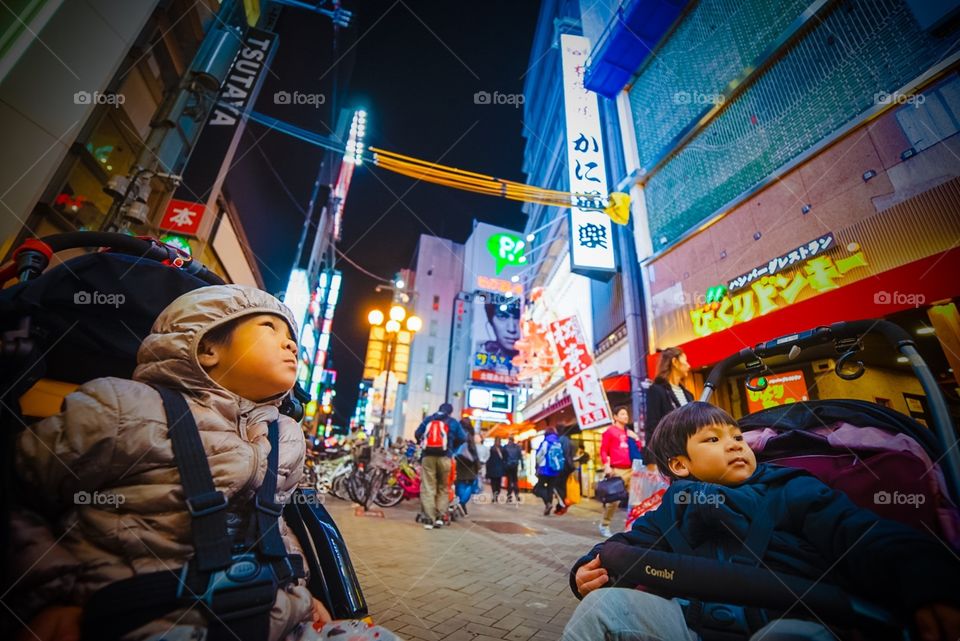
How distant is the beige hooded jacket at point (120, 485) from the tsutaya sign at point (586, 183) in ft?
37.1

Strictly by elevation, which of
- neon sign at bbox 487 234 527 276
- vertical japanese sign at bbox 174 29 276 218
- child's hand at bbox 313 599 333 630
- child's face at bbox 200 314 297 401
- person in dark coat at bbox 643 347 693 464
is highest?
neon sign at bbox 487 234 527 276

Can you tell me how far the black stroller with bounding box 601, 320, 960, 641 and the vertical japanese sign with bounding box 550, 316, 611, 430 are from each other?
7.98 m

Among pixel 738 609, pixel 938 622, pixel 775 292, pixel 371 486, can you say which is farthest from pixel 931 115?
pixel 371 486

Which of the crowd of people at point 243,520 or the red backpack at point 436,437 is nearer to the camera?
the crowd of people at point 243,520

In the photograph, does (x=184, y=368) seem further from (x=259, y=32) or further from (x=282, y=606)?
(x=259, y=32)

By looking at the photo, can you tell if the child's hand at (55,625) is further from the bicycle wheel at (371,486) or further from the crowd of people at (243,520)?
the bicycle wheel at (371,486)

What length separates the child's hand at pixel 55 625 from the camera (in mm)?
898

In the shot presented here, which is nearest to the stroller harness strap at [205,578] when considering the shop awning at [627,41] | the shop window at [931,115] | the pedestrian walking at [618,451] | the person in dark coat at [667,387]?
the person in dark coat at [667,387]

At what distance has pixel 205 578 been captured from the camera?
1078mm

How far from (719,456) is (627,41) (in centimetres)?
1464

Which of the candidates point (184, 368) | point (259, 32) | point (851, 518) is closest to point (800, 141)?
point (851, 518)

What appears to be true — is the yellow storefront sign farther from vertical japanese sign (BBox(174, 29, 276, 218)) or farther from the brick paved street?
vertical japanese sign (BBox(174, 29, 276, 218))

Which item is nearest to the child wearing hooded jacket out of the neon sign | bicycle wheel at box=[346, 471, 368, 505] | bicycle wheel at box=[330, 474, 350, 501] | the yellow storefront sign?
bicycle wheel at box=[346, 471, 368, 505]

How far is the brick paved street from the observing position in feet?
8.67
